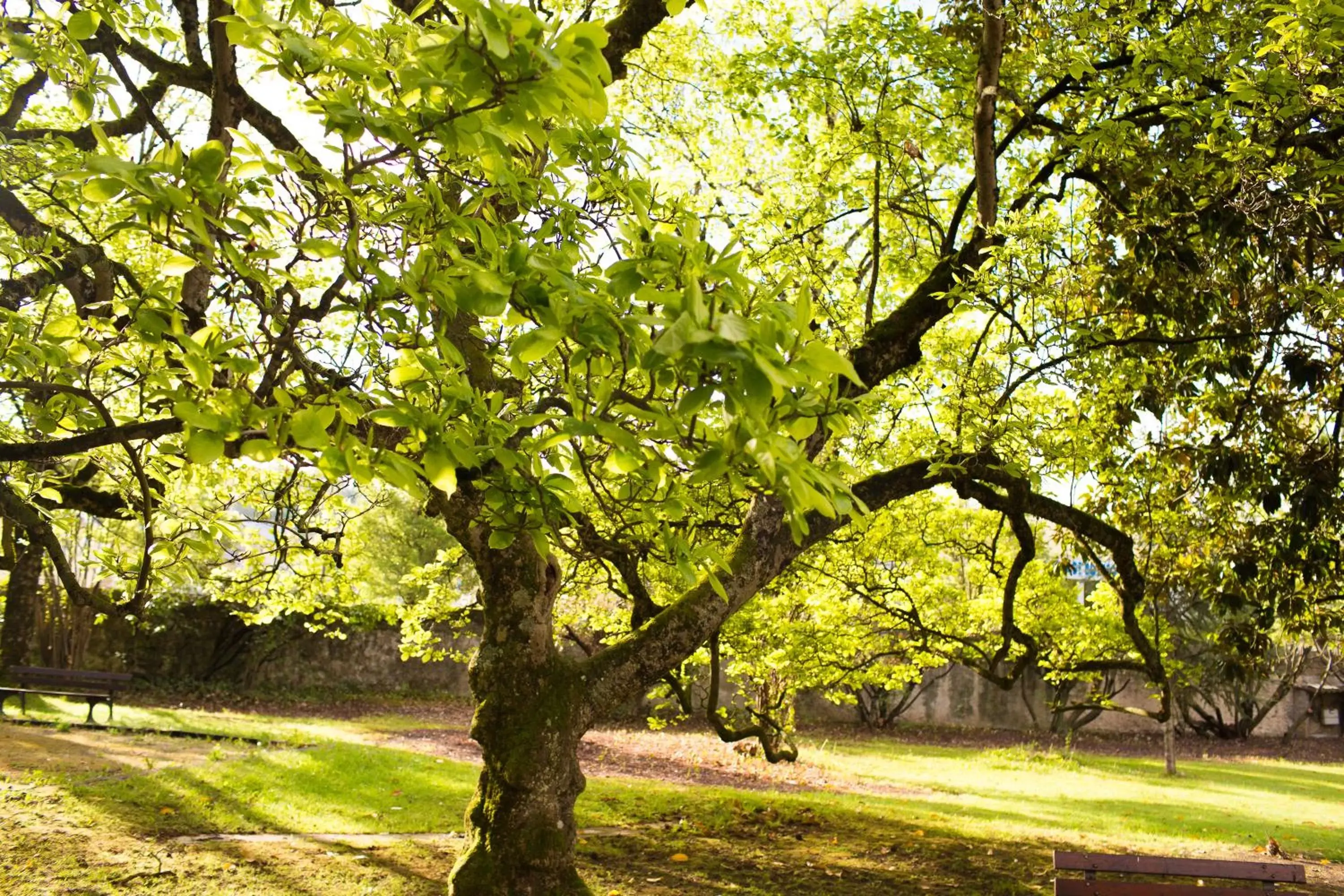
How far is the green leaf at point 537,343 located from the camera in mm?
2000

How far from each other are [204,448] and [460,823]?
734 cm

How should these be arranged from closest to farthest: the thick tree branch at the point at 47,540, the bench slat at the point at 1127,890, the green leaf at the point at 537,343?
the green leaf at the point at 537,343, the thick tree branch at the point at 47,540, the bench slat at the point at 1127,890

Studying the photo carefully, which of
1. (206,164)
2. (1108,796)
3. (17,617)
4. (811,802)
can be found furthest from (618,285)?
(17,617)

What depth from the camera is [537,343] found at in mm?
2006

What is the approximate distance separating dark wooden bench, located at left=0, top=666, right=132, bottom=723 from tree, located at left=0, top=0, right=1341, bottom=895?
6.04 m

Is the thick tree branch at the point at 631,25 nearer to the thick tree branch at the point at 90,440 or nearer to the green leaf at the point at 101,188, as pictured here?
the thick tree branch at the point at 90,440

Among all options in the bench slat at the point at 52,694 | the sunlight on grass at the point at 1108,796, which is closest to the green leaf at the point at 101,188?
the sunlight on grass at the point at 1108,796

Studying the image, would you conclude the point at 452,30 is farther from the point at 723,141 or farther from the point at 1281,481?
the point at 723,141

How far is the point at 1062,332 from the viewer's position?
6758 mm

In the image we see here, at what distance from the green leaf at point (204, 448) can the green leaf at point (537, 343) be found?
0.85 m

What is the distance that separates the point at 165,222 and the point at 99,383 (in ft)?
23.6

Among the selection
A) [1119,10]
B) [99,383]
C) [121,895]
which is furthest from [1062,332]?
[99,383]

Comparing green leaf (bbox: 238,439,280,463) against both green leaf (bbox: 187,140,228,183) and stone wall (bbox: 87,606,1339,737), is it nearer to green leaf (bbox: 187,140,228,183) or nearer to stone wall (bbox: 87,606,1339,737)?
green leaf (bbox: 187,140,228,183)

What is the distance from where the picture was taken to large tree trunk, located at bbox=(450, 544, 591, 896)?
5.97m
